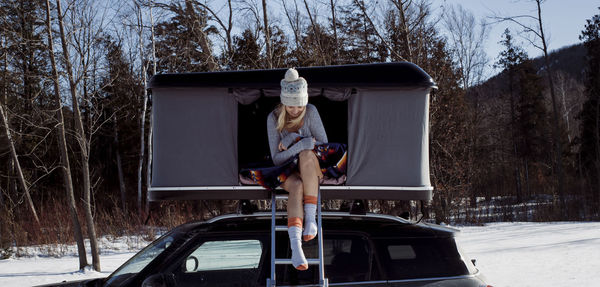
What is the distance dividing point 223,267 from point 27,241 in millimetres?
12991

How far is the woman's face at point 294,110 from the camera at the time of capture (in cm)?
413

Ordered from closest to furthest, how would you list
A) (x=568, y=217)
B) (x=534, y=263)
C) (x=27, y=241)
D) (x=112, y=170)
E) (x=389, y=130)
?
(x=389, y=130) < (x=534, y=263) < (x=27, y=241) < (x=568, y=217) < (x=112, y=170)

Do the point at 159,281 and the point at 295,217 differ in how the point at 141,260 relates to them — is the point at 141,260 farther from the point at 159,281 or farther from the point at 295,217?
the point at 295,217

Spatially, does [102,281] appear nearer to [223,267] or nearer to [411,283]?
[223,267]

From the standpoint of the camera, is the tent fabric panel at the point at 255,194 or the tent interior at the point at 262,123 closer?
the tent fabric panel at the point at 255,194

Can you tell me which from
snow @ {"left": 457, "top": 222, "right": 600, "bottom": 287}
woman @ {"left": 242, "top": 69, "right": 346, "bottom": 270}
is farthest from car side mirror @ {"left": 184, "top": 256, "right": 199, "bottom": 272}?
snow @ {"left": 457, "top": 222, "right": 600, "bottom": 287}

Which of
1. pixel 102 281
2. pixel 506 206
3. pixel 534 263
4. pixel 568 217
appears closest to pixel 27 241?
pixel 102 281

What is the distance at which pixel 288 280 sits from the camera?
3844 mm

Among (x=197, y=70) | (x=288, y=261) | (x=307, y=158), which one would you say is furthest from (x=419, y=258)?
(x=197, y=70)

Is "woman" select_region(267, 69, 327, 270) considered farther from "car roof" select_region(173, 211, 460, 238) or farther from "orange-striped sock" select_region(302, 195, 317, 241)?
"car roof" select_region(173, 211, 460, 238)

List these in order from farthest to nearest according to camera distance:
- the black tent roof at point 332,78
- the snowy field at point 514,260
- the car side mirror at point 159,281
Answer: the snowy field at point 514,260, the black tent roof at point 332,78, the car side mirror at point 159,281

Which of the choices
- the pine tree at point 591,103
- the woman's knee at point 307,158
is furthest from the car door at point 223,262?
the pine tree at point 591,103

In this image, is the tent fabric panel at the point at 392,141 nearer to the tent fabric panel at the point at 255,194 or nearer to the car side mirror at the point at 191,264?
the tent fabric panel at the point at 255,194

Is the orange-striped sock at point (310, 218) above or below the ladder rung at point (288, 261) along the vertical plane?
above
